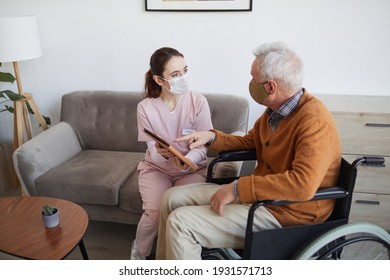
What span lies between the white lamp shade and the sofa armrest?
545mm

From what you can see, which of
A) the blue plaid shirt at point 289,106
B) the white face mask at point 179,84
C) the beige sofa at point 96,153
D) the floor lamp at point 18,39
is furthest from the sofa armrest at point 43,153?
the blue plaid shirt at point 289,106

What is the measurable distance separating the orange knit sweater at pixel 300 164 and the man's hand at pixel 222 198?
6 cm

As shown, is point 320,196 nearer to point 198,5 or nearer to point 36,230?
point 36,230

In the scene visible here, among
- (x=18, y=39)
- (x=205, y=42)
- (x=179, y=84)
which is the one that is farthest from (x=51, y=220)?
(x=205, y=42)

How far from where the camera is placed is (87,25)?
257cm

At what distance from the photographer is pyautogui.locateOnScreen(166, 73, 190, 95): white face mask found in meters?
1.74

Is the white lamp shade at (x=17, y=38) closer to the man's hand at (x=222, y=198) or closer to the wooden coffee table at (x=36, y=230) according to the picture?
the wooden coffee table at (x=36, y=230)

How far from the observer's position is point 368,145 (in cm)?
194

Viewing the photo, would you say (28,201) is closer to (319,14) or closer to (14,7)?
(14,7)

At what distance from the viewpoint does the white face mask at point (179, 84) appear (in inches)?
68.5

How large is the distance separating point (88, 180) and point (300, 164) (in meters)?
1.30

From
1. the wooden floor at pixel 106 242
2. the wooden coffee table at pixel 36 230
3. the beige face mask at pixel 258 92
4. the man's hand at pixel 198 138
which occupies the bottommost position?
the wooden floor at pixel 106 242

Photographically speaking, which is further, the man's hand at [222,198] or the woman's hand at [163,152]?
A: the woman's hand at [163,152]

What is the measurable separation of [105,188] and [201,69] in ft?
3.68
